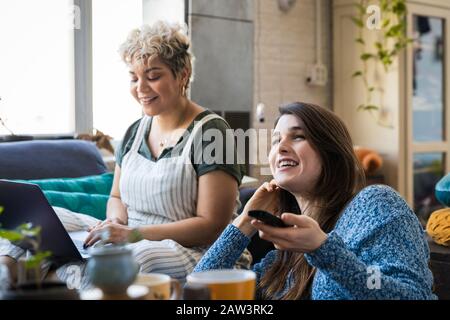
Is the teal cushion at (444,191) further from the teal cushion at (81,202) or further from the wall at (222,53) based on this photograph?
the wall at (222,53)

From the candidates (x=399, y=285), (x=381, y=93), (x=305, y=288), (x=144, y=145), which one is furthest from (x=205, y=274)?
(x=381, y=93)

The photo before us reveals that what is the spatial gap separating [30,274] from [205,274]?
0.26 meters

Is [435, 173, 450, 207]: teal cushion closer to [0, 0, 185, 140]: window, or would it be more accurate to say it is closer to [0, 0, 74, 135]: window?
[0, 0, 185, 140]: window

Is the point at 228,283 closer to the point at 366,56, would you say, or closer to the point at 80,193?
the point at 80,193

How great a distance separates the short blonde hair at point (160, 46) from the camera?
7.08 feet

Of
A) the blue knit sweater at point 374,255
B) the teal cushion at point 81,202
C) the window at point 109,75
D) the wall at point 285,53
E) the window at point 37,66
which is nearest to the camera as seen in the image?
the blue knit sweater at point 374,255

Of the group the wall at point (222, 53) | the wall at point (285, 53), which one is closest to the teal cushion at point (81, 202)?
the wall at point (222, 53)

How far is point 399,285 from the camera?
1.19m

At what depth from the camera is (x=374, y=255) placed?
1.27 m

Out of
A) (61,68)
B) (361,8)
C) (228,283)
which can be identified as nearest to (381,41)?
(361,8)

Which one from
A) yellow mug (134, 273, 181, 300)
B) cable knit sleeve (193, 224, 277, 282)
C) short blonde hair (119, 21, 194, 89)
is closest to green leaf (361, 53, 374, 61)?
short blonde hair (119, 21, 194, 89)

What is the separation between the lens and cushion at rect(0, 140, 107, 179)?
247 centimetres

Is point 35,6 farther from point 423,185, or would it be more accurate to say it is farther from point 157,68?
point 423,185

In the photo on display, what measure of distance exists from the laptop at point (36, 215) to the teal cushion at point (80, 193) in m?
0.74
